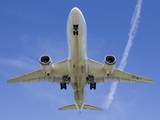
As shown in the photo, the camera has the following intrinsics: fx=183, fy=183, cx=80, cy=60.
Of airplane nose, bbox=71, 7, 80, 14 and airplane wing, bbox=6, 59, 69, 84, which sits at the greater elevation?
airplane nose, bbox=71, 7, 80, 14

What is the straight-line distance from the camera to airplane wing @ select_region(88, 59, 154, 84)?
20578 mm

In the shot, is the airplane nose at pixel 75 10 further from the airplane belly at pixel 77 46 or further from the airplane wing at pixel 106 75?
the airplane wing at pixel 106 75

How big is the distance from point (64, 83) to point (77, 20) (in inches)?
330

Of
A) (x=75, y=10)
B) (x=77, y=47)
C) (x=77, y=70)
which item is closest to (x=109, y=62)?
(x=77, y=70)

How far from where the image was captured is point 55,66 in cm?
2067

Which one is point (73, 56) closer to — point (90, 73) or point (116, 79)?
point (90, 73)

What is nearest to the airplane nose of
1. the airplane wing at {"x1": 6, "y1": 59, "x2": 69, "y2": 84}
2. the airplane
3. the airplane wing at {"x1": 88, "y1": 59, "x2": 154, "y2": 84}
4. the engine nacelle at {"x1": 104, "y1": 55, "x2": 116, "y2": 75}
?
the airplane

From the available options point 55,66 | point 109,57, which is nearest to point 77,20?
point 109,57

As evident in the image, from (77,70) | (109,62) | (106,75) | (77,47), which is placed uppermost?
(77,47)

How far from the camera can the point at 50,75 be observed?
70.5 ft

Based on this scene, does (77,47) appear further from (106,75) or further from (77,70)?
(106,75)

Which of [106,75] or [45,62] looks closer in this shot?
[45,62]

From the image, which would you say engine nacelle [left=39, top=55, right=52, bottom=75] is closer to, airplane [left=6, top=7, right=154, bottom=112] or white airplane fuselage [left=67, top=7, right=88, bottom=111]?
airplane [left=6, top=7, right=154, bottom=112]

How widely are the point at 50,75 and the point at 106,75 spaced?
21.5 feet
